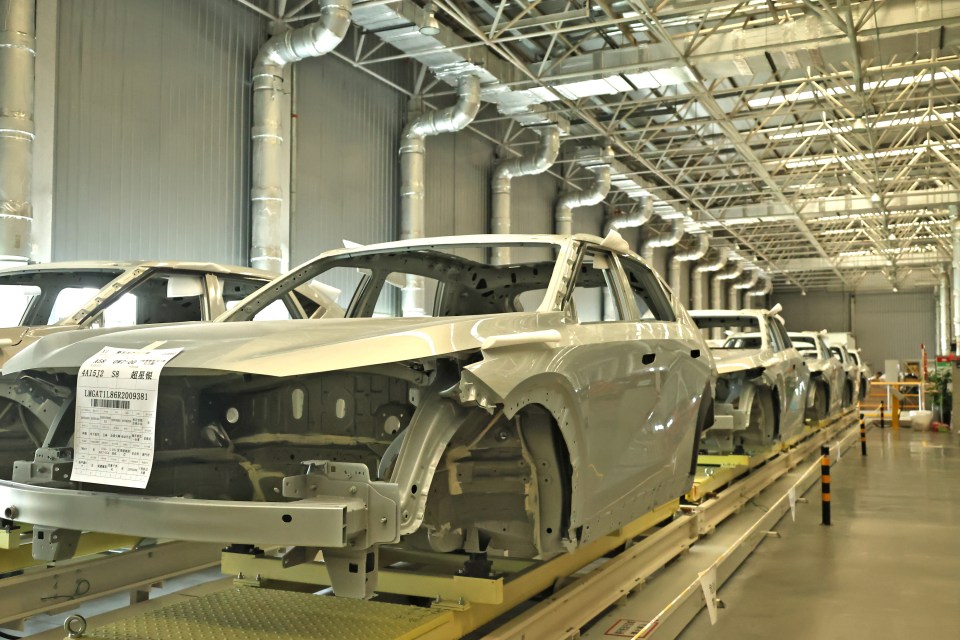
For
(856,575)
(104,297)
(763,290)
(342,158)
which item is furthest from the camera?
(763,290)

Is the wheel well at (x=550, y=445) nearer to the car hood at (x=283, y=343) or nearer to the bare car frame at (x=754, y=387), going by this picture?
the car hood at (x=283, y=343)

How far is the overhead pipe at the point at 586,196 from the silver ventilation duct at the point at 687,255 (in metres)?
6.96

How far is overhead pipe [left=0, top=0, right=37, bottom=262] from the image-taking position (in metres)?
7.08

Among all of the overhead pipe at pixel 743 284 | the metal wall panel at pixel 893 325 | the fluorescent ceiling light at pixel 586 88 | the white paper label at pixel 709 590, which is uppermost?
the fluorescent ceiling light at pixel 586 88

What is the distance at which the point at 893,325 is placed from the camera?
38375 mm

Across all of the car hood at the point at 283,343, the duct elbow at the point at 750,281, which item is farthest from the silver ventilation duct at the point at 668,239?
the car hood at the point at 283,343

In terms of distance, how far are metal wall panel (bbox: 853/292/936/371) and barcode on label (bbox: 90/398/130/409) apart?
39.9 meters

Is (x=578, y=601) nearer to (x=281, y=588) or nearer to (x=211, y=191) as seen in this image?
(x=281, y=588)

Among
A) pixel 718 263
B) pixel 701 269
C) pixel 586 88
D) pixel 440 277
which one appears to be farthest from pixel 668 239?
pixel 440 277

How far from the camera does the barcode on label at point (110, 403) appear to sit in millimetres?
2534

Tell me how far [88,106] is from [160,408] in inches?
274

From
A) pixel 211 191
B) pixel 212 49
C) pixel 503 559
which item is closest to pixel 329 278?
pixel 211 191

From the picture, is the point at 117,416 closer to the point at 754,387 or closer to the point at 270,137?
the point at 754,387

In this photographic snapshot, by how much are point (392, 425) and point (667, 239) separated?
66.3ft
